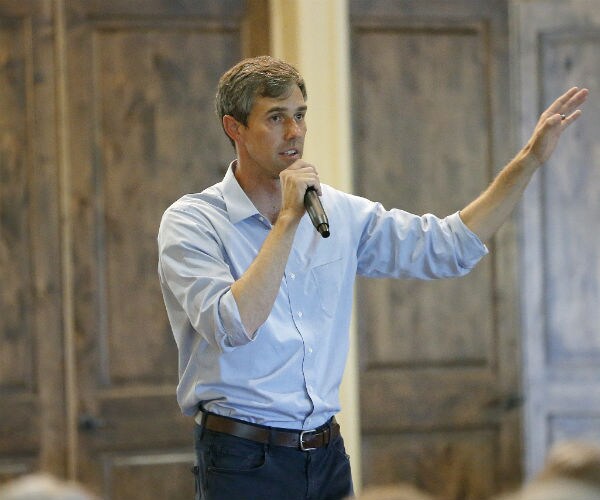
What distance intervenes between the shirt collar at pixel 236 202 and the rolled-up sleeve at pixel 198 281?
0.06 m

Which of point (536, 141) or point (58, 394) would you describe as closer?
point (536, 141)

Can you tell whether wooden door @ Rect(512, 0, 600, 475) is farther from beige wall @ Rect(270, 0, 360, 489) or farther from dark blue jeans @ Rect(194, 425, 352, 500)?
dark blue jeans @ Rect(194, 425, 352, 500)

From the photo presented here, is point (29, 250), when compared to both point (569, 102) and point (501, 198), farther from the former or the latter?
point (569, 102)

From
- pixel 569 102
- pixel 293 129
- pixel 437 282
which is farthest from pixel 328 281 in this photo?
pixel 437 282

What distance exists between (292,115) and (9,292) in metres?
1.99

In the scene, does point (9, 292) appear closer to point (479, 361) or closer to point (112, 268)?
point (112, 268)

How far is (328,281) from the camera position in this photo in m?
2.46

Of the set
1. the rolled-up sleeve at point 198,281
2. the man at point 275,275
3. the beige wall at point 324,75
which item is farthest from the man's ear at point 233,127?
the beige wall at point 324,75

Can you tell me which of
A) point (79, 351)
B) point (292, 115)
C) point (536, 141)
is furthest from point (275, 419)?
point (79, 351)

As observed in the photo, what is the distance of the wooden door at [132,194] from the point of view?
4121 mm

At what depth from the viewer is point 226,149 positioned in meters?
4.21

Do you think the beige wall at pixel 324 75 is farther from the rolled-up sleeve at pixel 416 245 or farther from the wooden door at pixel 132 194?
the rolled-up sleeve at pixel 416 245

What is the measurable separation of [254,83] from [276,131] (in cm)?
12

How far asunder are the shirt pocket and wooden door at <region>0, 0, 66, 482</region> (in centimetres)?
189
